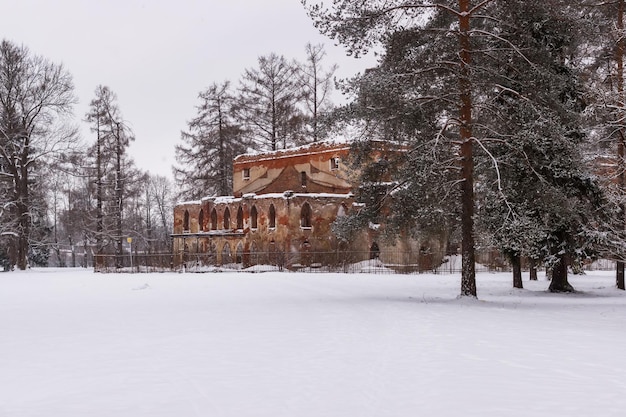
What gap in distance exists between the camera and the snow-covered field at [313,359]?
249 inches

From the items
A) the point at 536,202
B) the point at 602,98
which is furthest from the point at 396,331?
the point at 602,98

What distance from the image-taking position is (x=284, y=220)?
45250 mm

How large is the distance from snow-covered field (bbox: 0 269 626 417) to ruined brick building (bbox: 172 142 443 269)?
24.5m

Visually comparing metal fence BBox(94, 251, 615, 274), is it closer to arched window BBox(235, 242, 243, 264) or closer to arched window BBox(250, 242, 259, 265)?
arched window BBox(250, 242, 259, 265)

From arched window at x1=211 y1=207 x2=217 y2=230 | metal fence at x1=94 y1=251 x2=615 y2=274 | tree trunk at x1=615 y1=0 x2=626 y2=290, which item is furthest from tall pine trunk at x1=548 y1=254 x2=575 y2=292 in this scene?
arched window at x1=211 y1=207 x2=217 y2=230

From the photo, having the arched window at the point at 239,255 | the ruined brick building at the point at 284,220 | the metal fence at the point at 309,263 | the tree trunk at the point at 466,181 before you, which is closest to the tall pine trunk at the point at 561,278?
the tree trunk at the point at 466,181

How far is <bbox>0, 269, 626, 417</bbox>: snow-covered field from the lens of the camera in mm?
6312

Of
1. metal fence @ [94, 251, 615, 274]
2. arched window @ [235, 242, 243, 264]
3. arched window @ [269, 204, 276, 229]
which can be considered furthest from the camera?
arched window @ [235, 242, 243, 264]

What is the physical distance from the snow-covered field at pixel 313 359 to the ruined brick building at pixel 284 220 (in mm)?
24497

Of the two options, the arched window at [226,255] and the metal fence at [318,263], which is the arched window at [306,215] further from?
the arched window at [226,255]

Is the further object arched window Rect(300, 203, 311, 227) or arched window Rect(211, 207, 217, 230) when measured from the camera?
arched window Rect(211, 207, 217, 230)

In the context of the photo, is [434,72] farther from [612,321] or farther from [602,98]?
[612,321]

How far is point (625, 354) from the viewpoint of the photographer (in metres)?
9.24

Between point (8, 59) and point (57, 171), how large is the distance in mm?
7905
